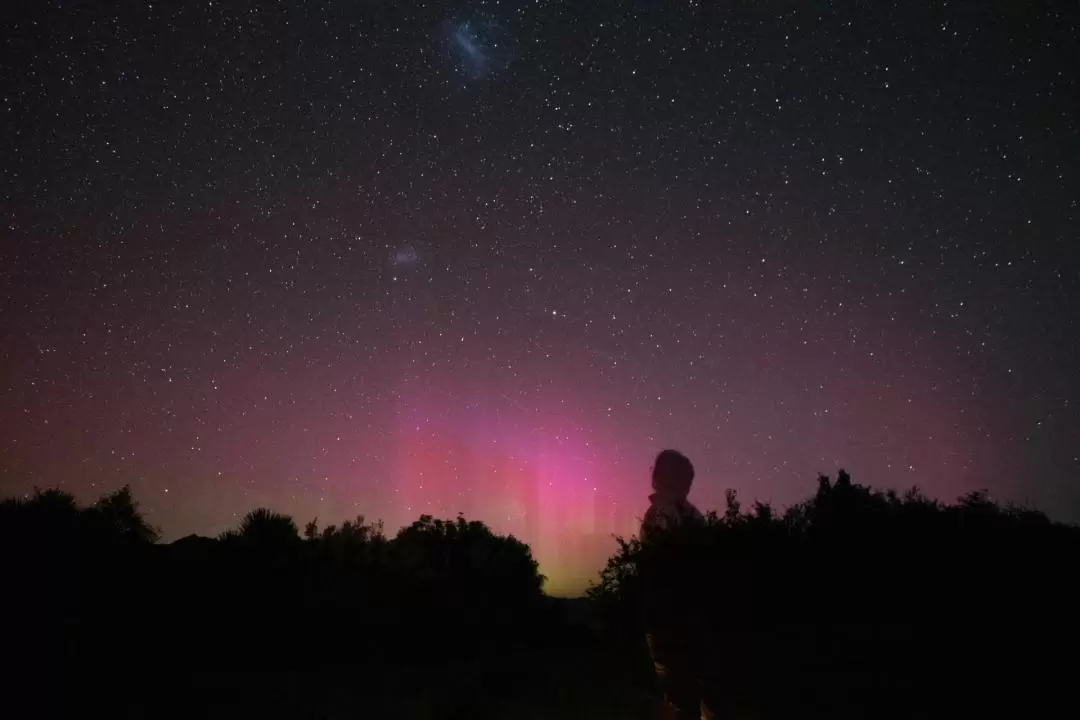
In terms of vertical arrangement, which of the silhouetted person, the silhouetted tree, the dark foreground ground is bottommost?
the dark foreground ground

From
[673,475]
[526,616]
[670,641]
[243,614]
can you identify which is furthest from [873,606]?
[526,616]

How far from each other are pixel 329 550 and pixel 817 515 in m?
14.7

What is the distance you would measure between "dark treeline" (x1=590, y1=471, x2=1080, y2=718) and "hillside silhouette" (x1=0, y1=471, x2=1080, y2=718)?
13 millimetres

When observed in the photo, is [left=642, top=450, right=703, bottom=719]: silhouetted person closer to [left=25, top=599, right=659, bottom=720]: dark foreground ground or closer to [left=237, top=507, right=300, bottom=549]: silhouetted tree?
[left=25, top=599, right=659, bottom=720]: dark foreground ground

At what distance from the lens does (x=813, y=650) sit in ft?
14.8

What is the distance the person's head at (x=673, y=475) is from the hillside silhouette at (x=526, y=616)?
2125 millimetres

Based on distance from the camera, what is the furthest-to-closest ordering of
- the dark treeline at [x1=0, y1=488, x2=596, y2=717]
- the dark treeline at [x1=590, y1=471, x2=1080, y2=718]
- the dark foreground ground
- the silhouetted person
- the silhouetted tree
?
the silhouetted tree, the dark treeline at [x1=0, y1=488, x2=596, y2=717], the dark foreground ground, the silhouetted person, the dark treeline at [x1=590, y1=471, x2=1080, y2=718]

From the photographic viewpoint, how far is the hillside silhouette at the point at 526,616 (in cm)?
382

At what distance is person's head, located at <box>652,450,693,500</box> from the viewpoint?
10.6 meters

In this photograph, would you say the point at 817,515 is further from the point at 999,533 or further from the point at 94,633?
the point at 94,633

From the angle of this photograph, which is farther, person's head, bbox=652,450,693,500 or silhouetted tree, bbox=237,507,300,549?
silhouetted tree, bbox=237,507,300,549

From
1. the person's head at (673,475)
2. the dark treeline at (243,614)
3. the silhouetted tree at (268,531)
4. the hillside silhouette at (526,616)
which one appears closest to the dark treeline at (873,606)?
the hillside silhouette at (526,616)

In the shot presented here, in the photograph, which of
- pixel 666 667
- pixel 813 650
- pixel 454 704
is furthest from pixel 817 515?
pixel 454 704

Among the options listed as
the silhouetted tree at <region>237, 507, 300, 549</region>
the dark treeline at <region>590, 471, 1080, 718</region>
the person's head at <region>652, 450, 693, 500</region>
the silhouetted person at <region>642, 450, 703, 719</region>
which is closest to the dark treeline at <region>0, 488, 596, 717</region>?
the silhouetted tree at <region>237, 507, 300, 549</region>
